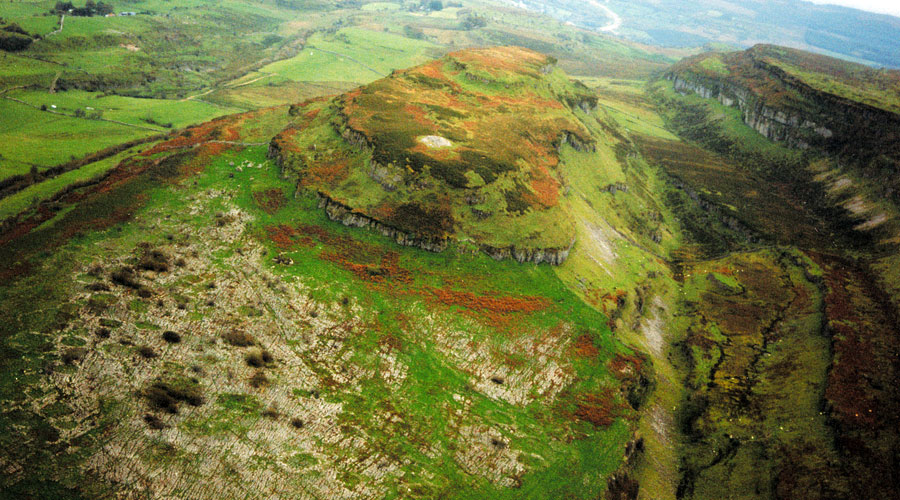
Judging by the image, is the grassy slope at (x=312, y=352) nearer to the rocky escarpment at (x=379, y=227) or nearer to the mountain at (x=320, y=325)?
the mountain at (x=320, y=325)

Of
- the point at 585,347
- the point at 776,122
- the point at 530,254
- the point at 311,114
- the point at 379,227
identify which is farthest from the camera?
the point at 776,122

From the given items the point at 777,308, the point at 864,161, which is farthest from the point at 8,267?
the point at 864,161

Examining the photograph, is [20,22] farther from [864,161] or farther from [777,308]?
[864,161]

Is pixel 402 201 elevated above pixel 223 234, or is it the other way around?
pixel 402 201

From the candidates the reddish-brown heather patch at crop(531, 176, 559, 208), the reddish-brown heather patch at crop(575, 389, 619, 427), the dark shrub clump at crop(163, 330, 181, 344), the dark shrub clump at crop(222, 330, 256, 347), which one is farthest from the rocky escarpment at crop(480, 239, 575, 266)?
the dark shrub clump at crop(163, 330, 181, 344)

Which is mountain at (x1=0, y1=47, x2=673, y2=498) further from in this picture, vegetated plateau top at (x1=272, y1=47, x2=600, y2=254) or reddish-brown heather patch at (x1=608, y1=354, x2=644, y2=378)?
vegetated plateau top at (x1=272, y1=47, x2=600, y2=254)

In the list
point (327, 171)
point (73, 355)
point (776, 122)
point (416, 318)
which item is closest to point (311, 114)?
point (327, 171)

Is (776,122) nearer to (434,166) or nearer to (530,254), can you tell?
(530,254)

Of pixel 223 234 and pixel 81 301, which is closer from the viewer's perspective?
pixel 81 301
